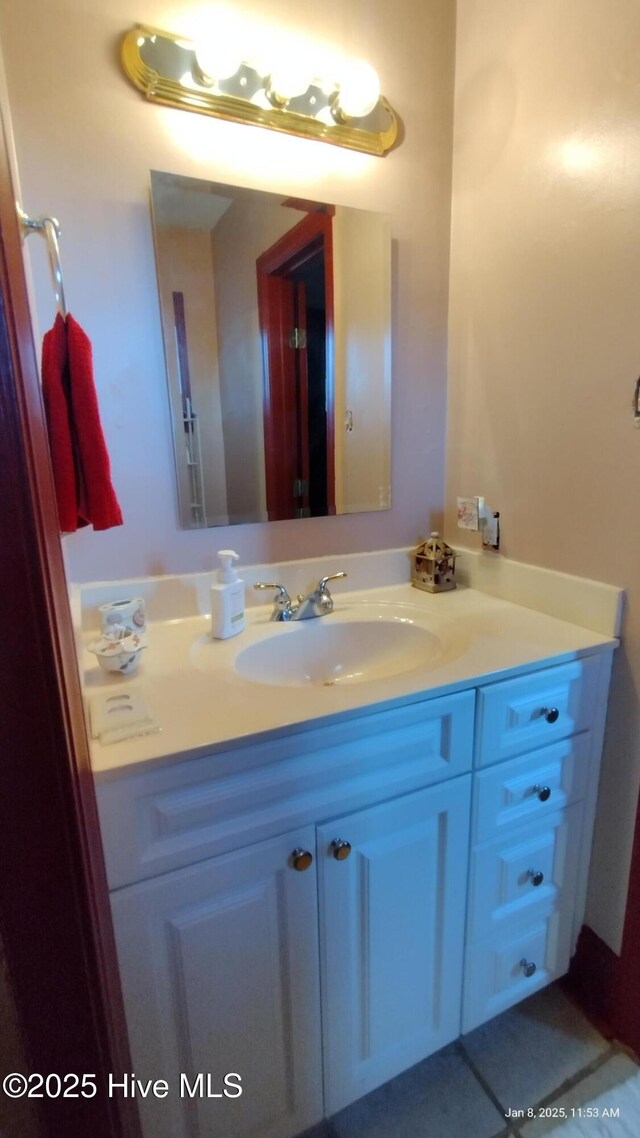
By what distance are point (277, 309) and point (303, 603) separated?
0.65m

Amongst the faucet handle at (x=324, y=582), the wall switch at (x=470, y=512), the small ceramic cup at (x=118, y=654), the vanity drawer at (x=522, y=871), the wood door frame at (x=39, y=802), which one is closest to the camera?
the wood door frame at (x=39, y=802)

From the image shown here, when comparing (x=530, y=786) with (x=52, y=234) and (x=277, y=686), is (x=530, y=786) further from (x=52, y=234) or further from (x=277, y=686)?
(x=52, y=234)

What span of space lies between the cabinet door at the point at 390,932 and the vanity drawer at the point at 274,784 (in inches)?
2.0

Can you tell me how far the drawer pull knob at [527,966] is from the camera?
111 centimetres

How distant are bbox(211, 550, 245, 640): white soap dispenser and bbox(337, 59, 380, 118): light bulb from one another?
0.97 m

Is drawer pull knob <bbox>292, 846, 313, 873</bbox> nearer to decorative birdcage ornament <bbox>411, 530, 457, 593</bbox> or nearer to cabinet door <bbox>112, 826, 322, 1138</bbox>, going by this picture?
cabinet door <bbox>112, 826, 322, 1138</bbox>

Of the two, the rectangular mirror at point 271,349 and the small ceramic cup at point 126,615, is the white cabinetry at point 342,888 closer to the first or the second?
the small ceramic cup at point 126,615

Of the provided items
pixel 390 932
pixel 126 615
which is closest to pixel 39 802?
pixel 126 615

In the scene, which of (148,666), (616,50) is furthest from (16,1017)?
(616,50)

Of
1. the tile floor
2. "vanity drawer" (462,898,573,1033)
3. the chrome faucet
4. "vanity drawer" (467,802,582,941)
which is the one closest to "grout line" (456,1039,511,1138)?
the tile floor

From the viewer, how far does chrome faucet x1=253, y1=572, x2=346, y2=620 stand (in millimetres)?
1178

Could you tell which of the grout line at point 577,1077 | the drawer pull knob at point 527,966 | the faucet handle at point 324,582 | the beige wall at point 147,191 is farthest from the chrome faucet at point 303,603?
the grout line at point 577,1077

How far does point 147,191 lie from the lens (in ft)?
3.29

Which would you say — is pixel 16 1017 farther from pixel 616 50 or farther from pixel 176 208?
pixel 616 50
